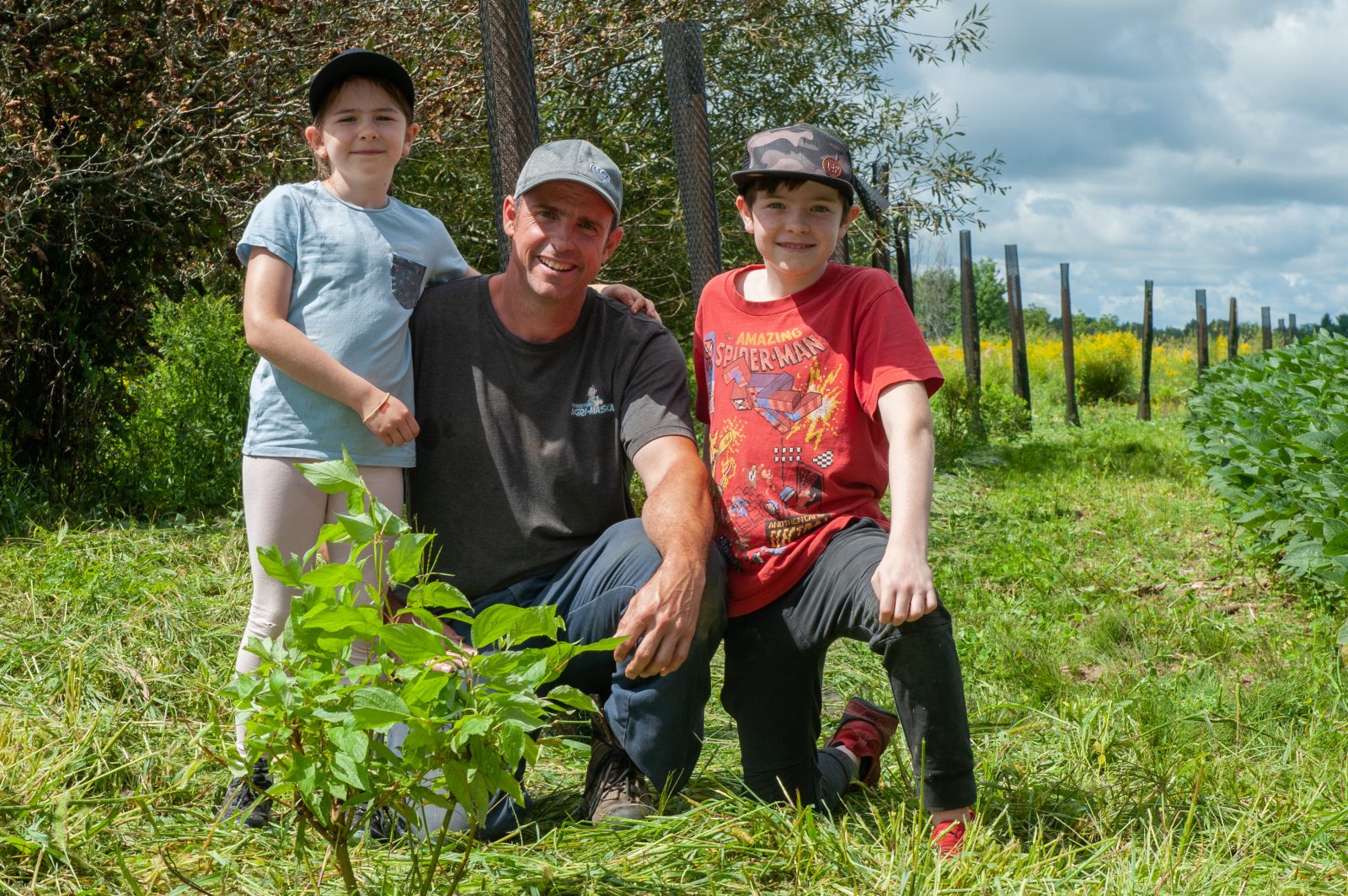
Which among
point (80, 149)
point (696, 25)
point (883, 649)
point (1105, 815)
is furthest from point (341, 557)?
point (80, 149)

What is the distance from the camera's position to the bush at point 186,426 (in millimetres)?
6195

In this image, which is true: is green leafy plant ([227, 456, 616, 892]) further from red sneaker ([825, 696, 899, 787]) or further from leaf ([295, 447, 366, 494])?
red sneaker ([825, 696, 899, 787])

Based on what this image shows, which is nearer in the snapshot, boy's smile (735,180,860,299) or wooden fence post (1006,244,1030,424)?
boy's smile (735,180,860,299)

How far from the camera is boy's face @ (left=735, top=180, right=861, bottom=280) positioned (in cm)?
262

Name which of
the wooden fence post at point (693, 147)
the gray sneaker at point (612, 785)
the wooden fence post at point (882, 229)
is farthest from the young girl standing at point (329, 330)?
the wooden fence post at point (882, 229)

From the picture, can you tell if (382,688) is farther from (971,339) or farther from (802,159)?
(971,339)

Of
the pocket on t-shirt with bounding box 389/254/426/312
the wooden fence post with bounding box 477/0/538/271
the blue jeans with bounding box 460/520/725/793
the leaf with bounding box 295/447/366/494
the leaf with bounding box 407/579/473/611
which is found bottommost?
the blue jeans with bounding box 460/520/725/793

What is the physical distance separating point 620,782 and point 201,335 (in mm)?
4869

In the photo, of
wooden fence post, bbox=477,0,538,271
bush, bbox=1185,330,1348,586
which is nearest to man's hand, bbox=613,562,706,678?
wooden fence post, bbox=477,0,538,271

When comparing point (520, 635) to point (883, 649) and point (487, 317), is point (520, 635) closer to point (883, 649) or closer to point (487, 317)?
point (883, 649)

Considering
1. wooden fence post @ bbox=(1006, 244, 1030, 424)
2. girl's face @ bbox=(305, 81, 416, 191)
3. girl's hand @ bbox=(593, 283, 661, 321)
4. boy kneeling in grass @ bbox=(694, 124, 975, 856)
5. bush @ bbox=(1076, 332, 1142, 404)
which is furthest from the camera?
bush @ bbox=(1076, 332, 1142, 404)

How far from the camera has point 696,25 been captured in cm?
495

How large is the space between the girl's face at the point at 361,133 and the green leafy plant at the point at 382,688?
125 centimetres

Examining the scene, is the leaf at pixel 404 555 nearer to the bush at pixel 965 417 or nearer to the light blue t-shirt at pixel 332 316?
the light blue t-shirt at pixel 332 316
